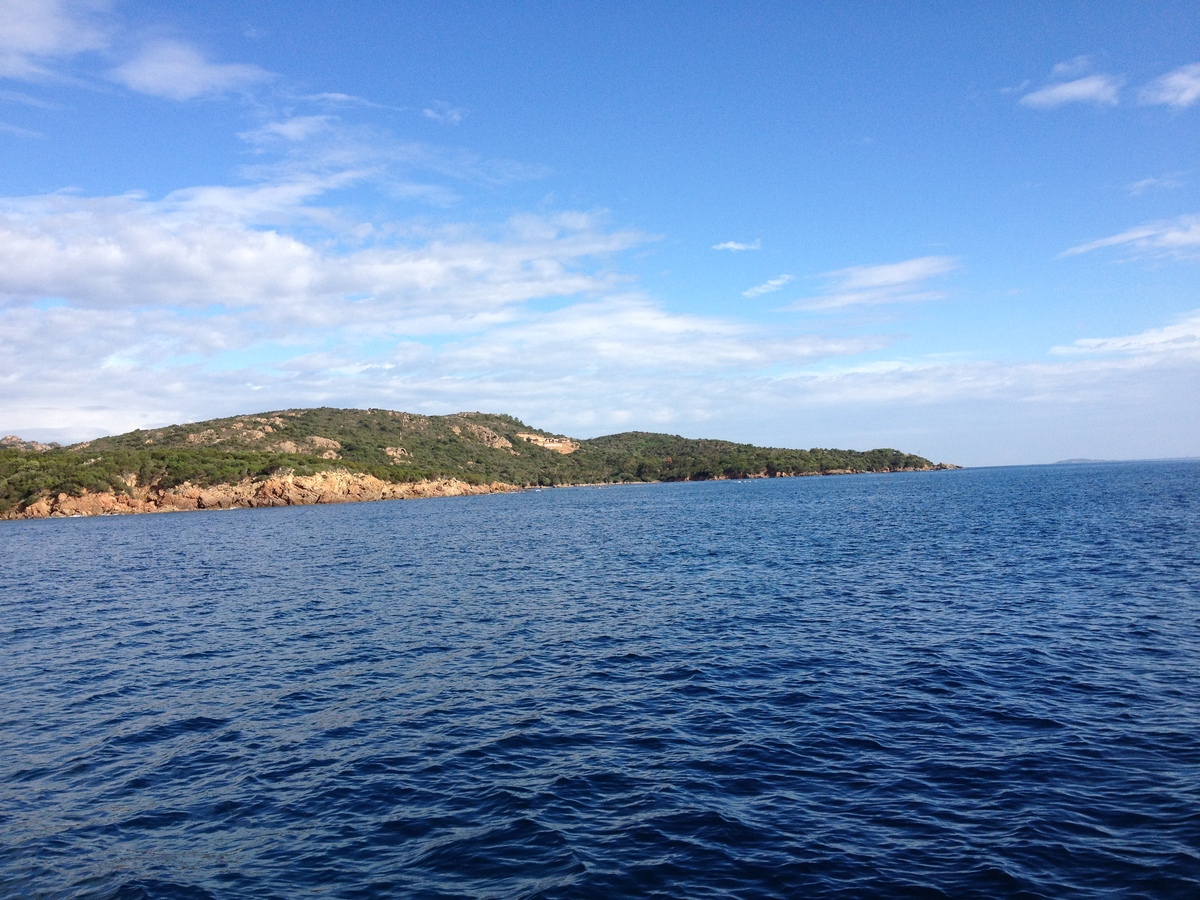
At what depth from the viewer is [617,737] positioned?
1772 centimetres

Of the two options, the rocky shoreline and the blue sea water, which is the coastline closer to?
the rocky shoreline

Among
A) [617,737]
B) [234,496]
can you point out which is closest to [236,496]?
[234,496]

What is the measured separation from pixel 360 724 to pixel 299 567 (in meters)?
34.5

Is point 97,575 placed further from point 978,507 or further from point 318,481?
point 318,481

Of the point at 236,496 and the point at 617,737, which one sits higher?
the point at 236,496

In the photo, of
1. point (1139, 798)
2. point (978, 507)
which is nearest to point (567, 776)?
point (1139, 798)

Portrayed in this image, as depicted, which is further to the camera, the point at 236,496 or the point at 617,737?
the point at 236,496

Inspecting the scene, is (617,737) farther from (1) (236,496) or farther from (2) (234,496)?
(1) (236,496)

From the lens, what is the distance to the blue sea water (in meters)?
12.0

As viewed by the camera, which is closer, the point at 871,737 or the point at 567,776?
the point at 567,776

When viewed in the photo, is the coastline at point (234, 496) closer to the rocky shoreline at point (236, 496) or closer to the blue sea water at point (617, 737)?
the rocky shoreline at point (236, 496)

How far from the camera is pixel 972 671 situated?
21906 millimetres

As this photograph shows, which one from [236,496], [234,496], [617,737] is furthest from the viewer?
[236,496]

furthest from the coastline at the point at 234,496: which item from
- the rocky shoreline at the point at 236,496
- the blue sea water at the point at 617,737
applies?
the blue sea water at the point at 617,737
